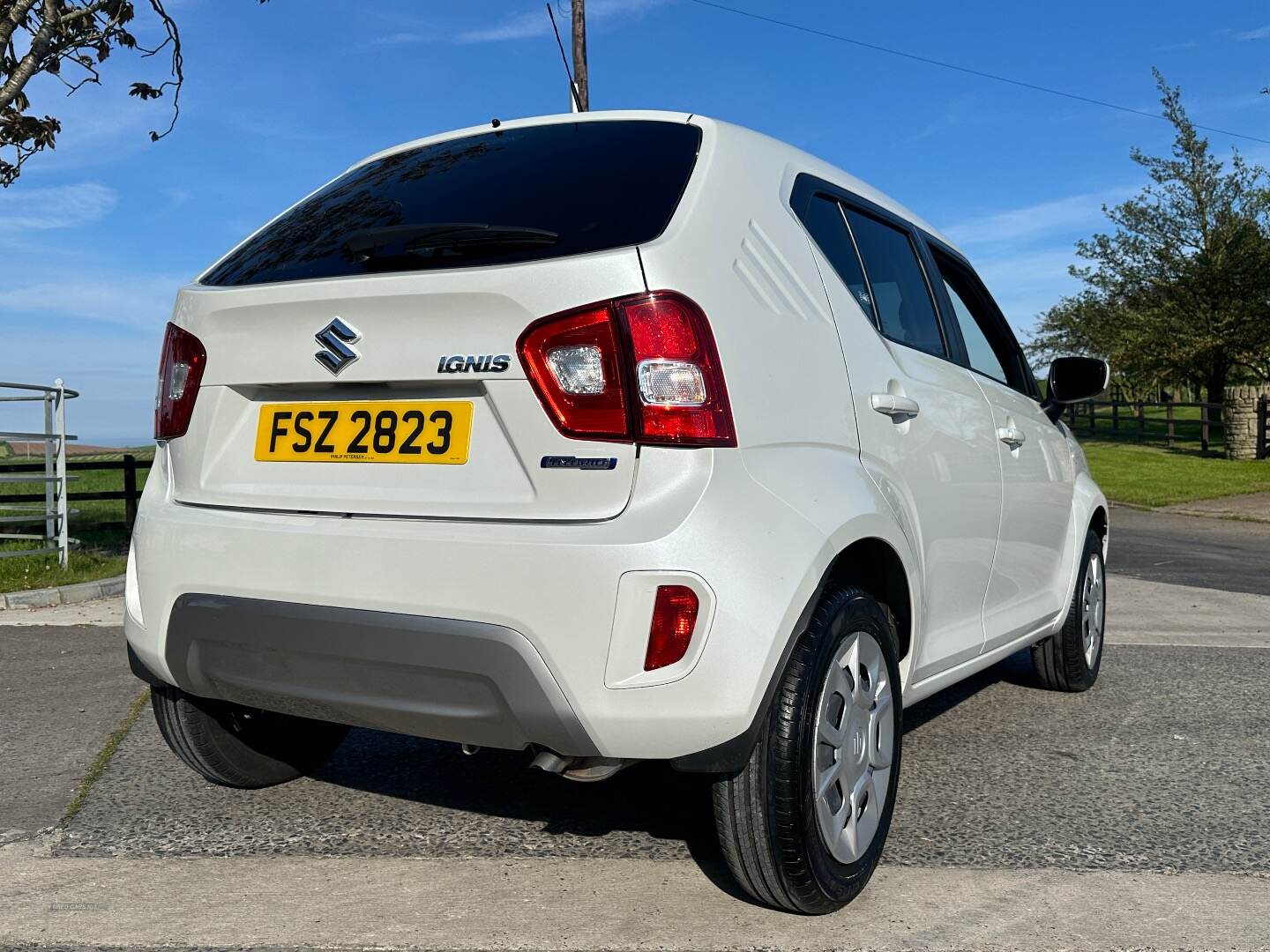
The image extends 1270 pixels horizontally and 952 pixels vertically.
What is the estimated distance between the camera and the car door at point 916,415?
3266mm

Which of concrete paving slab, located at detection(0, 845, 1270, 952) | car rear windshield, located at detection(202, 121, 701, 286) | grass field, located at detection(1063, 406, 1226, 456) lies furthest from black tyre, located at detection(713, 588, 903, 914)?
grass field, located at detection(1063, 406, 1226, 456)

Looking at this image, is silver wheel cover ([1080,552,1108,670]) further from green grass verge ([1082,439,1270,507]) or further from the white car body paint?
green grass verge ([1082,439,1270,507])

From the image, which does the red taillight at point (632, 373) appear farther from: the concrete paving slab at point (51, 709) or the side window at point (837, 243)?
the concrete paving slab at point (51, 709)

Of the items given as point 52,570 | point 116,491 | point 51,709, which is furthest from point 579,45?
point 51,709

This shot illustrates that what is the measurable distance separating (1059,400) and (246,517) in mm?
3335

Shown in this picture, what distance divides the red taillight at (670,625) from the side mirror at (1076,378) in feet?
9.23

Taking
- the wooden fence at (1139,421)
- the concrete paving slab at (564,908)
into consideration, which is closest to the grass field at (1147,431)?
the wooden fence at (1139,421)

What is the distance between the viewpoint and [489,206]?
117 inches

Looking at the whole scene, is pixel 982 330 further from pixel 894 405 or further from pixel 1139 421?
pixel 1139 421

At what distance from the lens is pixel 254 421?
299 cm

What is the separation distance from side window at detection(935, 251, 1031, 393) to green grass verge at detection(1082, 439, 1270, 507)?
1486cm

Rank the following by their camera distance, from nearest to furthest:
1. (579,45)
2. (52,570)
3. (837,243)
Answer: (837,243) < (52,570) < (579,45)

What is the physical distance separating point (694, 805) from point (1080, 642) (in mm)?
2255

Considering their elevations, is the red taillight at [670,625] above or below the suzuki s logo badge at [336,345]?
below
